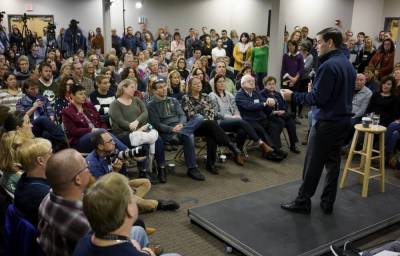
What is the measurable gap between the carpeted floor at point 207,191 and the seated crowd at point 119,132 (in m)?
0.13

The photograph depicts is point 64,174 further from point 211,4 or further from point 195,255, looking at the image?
point 211,4

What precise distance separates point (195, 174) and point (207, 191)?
0.37 meters

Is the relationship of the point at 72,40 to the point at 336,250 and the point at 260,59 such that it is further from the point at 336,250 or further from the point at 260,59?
the point at 336,250

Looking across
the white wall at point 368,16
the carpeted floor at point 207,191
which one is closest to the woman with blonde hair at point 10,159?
the carpeted floor at point 207,191

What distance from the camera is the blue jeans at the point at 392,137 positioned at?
5.09 meters

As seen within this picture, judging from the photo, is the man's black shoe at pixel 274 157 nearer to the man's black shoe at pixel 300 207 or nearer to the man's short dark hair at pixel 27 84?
the man's black shoe at pixel 300 207

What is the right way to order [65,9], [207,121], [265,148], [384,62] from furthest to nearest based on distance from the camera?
[65,9] → [384,62] → [265,148] → [207,121]

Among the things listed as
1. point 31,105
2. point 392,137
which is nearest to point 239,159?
point 392,137

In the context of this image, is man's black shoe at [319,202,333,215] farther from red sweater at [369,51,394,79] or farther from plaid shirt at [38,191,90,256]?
red sweater at [369,51,394,79]

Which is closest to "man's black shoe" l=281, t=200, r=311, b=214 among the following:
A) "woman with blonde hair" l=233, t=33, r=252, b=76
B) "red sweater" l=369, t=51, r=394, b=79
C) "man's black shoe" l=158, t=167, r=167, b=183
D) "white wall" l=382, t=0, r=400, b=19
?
"man's black shoe" l=158, t=167, r=167, b=183

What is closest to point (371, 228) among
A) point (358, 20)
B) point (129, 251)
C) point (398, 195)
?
point (398, 195)

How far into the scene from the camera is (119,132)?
14.8 ft

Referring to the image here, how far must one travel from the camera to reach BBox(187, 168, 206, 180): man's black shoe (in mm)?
4575

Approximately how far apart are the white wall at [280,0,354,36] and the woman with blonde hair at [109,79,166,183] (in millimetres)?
10130
